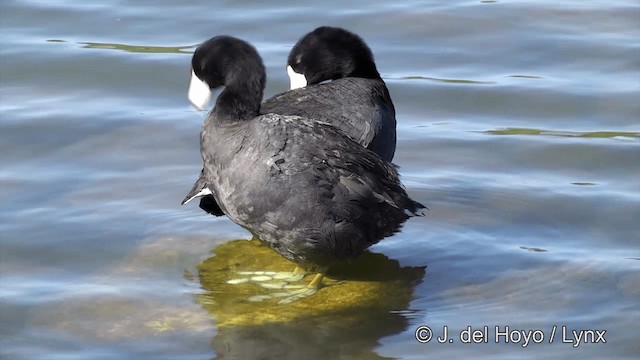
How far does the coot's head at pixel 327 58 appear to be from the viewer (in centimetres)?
600

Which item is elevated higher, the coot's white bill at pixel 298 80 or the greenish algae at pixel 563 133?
the coot's white bill at pixel 298 80

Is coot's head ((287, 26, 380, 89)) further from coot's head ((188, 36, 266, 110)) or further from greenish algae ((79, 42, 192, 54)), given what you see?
greenish algae ((79, 42, 192, 54))

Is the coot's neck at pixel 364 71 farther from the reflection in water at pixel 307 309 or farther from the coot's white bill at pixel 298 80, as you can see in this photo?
the reflection in water at pixel 307 309

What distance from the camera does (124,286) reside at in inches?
200

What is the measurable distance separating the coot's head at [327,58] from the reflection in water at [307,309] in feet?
3.05

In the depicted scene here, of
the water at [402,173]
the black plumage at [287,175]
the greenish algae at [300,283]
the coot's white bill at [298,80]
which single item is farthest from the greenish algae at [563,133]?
the black plumage at [287,175]

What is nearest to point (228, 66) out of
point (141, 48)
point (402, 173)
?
point (402, 173)

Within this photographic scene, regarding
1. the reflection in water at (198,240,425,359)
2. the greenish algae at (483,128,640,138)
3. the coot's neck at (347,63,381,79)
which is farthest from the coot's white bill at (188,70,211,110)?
the greenish algae at (483,128,640,138)

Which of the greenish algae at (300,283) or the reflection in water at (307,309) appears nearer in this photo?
the reflection in water at (307,309)

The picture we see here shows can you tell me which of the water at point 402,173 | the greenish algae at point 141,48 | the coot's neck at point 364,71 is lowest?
the water at point 402,173

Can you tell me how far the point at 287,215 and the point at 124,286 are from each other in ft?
2.70

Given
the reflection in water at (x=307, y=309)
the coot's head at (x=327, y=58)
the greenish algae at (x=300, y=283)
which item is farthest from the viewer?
the coot's head at (x=327, y=58)

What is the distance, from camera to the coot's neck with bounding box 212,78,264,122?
492 cm

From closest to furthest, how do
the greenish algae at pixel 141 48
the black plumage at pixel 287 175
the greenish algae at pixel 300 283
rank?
the black plumage at pixel 287 175 < the greenish algae at pixel 300 283 < the greenish algae at pixel 141 48
